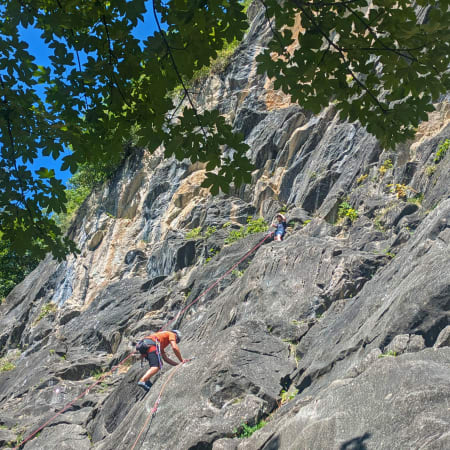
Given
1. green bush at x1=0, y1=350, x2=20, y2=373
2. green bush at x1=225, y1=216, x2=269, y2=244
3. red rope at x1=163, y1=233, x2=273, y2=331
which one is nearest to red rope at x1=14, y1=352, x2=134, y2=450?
red rope at x1=163, y1=233, x2=273, y2=331

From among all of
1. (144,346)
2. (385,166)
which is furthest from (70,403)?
(385,166)

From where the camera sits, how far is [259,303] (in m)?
11.8

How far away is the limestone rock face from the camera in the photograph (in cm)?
637

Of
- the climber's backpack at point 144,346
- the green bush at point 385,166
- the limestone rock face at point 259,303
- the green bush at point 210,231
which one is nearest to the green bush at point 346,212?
the limestone rock face at point 259,303

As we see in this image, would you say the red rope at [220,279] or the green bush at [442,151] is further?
the red rope at [220,279]

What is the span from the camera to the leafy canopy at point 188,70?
407 cm

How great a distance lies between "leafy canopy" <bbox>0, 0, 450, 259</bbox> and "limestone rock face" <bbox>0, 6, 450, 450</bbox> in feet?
9.52

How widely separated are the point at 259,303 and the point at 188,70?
8.21 m

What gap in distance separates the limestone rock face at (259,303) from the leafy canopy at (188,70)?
2.90 meters

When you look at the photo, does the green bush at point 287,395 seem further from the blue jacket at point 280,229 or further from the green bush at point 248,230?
the green bush at point 248,230

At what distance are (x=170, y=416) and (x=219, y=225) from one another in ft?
37.9

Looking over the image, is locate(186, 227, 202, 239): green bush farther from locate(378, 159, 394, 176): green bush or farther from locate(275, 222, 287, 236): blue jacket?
locate(378, 159, 394, 176): green bush

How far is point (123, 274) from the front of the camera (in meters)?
22.4

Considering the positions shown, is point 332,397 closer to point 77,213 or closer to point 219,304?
point 219,304
